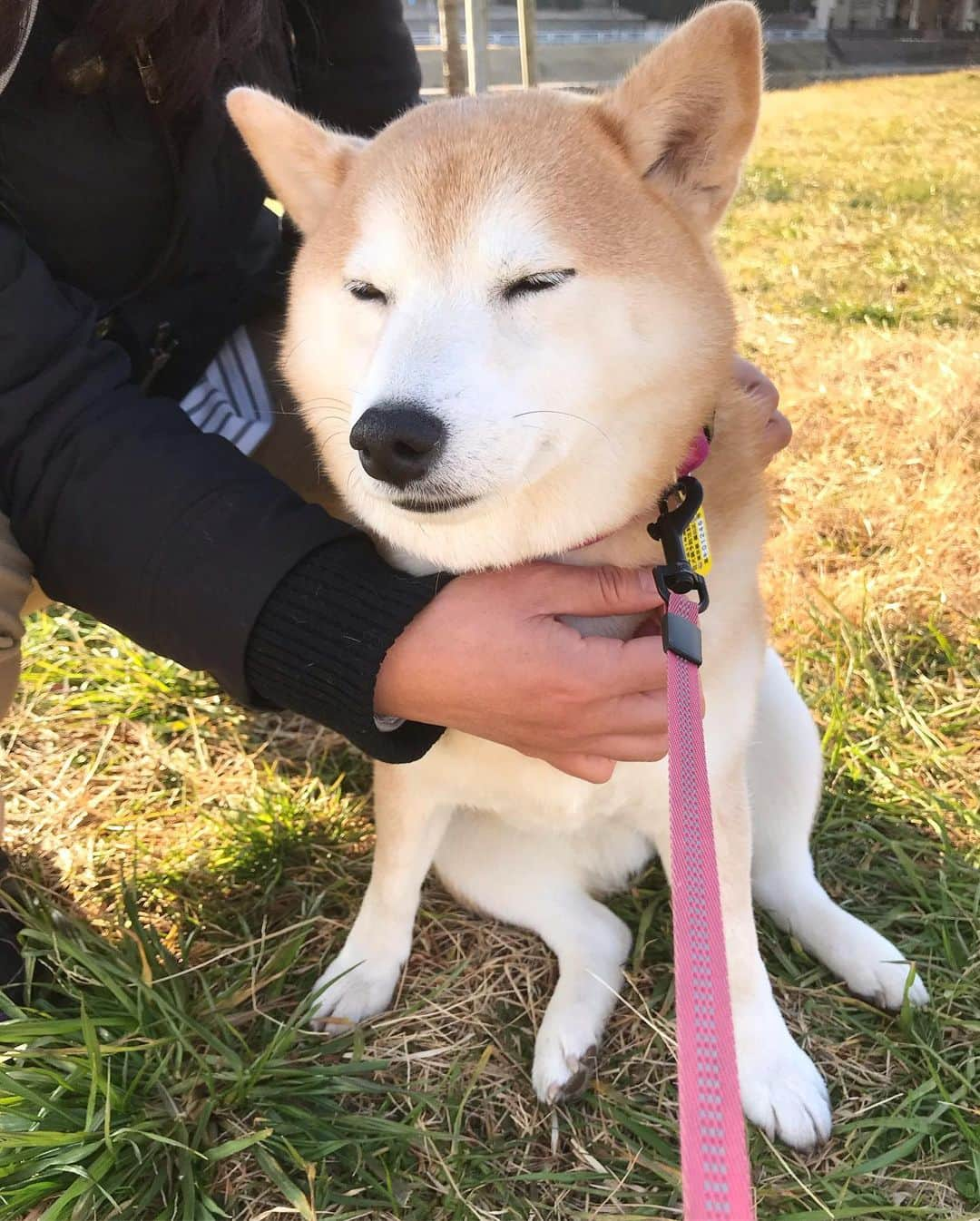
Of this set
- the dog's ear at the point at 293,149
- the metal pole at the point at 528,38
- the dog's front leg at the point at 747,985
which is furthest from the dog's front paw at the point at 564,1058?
the metal pole at the point at 528,38

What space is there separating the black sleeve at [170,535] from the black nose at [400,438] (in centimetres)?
27

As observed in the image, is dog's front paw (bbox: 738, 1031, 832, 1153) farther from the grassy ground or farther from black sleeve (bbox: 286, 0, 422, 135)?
black sleeve (bbox: 286, 0, 422, 135)

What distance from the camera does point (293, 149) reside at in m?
1.35

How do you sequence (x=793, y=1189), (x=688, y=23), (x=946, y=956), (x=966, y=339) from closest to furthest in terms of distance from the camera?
(x=688, y=23)
(x=793, y=1189)
(x=946, y=956)
(x=966, y=339)

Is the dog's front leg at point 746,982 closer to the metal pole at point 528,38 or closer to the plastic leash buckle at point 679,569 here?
the plastic leash buckle at point 679,569

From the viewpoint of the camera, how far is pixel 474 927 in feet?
5.35

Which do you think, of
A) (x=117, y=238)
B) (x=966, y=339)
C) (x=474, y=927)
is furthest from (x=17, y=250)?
(x=966, y=339)

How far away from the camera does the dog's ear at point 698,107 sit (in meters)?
1.08

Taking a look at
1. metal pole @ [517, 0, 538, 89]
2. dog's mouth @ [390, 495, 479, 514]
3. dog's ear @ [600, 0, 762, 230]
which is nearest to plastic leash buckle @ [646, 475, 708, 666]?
dog's mouth @ [390, 495, 479, 514]

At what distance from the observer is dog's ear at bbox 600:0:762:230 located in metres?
1.08

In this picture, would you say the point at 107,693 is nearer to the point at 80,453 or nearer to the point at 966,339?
the point at 80,453

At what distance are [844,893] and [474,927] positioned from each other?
61 cm

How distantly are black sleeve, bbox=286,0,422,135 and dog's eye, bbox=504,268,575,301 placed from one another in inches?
43.3

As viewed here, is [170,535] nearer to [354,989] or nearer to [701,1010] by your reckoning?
[354,989]
